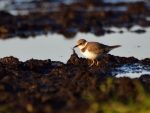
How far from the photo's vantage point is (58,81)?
10172mm

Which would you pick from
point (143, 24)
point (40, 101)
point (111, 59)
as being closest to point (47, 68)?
point (111, 59)

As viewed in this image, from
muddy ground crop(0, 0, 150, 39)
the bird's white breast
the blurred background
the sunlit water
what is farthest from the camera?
muddy ground crop(0, 0, 150, 39)

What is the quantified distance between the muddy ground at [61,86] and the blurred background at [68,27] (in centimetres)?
160

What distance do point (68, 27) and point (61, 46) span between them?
3472mm

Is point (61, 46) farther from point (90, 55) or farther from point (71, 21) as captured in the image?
point (71, 21)

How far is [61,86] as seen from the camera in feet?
31.1

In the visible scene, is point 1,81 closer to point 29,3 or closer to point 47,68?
point 47,68

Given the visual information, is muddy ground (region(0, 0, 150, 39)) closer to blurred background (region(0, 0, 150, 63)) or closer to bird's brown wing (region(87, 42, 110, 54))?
blurred background (region(0, 0, 150, 63))

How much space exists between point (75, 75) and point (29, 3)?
14382 mm

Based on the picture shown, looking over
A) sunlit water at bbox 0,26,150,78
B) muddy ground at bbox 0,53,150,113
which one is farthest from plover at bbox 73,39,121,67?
sunlit water at bbox 0,26,150,78

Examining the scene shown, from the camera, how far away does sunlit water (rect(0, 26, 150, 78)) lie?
13852 millimetres

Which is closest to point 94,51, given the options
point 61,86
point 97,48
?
point 97,48

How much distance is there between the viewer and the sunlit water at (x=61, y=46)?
545 inches

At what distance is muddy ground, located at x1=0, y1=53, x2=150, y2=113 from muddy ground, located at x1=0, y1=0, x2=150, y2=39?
554 centimetres
